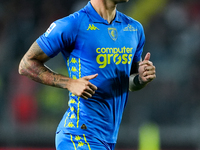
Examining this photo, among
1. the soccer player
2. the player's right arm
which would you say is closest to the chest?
the soccer player

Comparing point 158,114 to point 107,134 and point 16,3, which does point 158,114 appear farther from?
point 107,134

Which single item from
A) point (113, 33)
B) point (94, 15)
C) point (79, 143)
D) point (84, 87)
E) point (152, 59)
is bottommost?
point (79, 143)

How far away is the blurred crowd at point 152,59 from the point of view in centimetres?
839

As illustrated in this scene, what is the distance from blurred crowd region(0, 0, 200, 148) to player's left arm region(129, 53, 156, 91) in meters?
5.00

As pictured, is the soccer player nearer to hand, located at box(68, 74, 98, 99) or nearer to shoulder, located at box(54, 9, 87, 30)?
shoulder, located at box(54, 9, 87, 30)

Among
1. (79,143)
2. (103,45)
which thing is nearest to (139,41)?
(103,45)

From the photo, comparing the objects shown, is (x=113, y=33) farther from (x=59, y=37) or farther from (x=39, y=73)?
(x=39, y=73)

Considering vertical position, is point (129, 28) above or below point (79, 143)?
above

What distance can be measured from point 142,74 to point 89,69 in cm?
44

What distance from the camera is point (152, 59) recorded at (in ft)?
29.0

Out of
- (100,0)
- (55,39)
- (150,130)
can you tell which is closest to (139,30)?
(100,0)

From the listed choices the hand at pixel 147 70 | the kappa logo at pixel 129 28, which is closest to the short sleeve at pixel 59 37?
the kappa logo at pixel 129 28

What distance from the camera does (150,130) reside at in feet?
25.7

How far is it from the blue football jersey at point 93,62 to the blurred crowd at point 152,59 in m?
5.33
